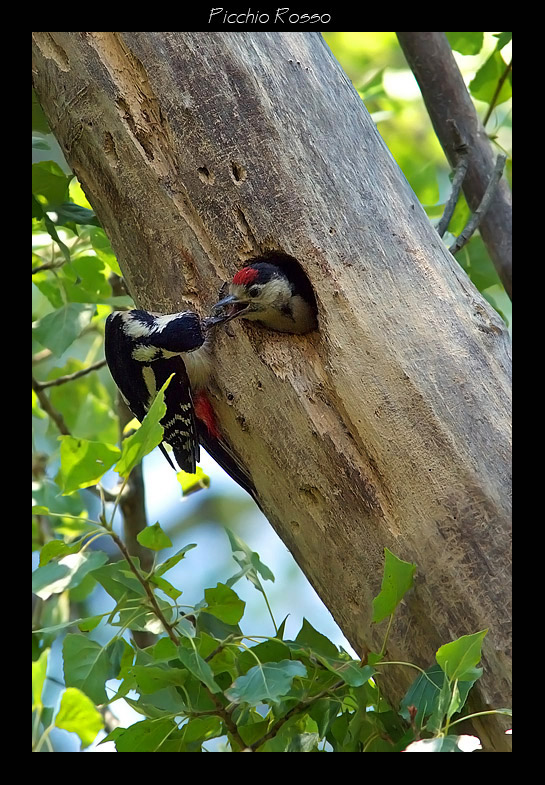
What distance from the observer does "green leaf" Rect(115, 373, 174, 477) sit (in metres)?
1.45

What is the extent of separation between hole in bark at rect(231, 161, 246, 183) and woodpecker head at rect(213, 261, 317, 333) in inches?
7.8

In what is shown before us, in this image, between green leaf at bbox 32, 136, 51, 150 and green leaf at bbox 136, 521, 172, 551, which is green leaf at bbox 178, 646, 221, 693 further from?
green leaf at bbox 32, 136, 51, 150

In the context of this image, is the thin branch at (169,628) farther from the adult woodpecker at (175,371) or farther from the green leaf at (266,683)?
the adult woodpecker at (175,371)

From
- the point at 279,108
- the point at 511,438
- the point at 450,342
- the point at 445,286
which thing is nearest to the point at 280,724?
the point at 511,438

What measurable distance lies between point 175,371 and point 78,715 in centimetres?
91

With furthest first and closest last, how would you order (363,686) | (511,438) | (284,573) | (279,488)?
(284,573) < (279,488) < (511,438) < (363,686)

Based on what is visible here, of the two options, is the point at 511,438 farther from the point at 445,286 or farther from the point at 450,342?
the point at 445,286

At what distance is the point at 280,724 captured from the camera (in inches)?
60.7

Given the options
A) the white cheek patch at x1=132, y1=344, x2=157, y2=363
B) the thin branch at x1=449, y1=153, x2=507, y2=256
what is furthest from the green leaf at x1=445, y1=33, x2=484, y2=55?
the white cheek patch at x1=132, y1=344, x2=157, y2=363

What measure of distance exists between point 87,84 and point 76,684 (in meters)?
1.42

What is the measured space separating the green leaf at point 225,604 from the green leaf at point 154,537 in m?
0.17

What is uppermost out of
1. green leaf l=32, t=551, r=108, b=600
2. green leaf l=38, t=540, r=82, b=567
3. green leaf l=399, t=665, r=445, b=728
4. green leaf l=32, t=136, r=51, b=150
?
green leaf l=32, t=136, r=51, b=150

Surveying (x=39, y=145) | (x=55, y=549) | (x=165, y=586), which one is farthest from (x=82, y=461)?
(x=39, y=145)

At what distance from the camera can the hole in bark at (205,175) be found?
1.89 m
